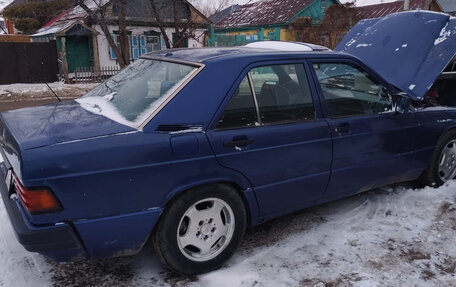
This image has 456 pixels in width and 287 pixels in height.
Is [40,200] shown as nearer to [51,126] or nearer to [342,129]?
[51,126]

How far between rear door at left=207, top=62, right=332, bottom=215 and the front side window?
0.66ft

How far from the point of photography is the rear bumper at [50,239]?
2.33 meters

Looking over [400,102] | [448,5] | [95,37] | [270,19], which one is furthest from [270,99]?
[448,5]

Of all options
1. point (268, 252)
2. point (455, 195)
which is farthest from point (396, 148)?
point (268, 252)

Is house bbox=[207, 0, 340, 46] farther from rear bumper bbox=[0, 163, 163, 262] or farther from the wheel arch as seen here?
rear bumper bbox=[0, 163, 163, 262]

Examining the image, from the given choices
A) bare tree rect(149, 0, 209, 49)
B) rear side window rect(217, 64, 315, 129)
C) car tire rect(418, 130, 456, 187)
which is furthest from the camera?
bare tree rect(149, 0, 209, 49)

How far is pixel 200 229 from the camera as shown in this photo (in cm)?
286

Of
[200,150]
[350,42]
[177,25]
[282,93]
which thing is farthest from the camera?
[177,25]

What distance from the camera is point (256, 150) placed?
9.64ft

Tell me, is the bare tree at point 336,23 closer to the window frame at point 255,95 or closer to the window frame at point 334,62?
the window frame at point 334,62

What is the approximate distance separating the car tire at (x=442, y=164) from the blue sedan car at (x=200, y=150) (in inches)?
12.8

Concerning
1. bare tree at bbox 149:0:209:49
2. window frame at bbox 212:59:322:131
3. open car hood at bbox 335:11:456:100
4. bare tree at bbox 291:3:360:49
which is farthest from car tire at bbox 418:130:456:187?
bare tree at bbox 291:3:360:49

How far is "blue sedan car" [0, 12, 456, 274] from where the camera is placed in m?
2.40

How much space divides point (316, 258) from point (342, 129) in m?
1.11
